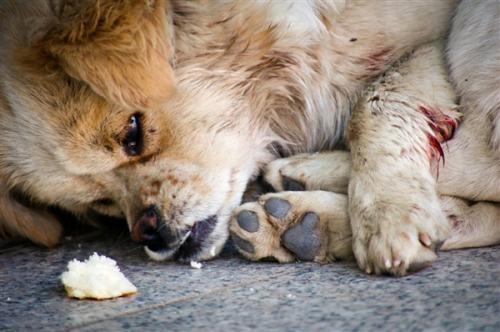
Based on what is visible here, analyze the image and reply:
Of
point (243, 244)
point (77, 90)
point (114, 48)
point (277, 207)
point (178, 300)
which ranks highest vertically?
point (114, 48)

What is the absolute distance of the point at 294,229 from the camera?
88.1 inches

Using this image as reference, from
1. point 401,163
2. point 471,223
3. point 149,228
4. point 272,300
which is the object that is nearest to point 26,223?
point 149,228

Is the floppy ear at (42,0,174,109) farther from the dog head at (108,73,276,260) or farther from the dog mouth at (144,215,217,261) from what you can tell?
the dog mouth at (144,215,217,261)

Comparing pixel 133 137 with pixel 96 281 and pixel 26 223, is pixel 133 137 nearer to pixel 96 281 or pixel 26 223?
pixel 96 281

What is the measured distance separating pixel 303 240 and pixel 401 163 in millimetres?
372

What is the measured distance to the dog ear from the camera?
109 inches

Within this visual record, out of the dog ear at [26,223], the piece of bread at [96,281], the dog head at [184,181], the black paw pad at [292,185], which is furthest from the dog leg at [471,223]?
the dog ear at [26,223]

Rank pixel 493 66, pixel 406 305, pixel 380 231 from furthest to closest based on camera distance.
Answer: pixel 493 66 → pixel 380 231 → pixel 406 305

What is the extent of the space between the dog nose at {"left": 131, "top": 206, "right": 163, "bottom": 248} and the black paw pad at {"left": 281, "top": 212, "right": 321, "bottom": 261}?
407 millimetres

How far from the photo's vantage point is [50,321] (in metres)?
1.91

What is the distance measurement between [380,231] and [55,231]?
124 centimetres

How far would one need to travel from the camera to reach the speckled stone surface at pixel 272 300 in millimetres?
1705

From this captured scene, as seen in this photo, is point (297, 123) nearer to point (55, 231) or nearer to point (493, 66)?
point (493, 66)

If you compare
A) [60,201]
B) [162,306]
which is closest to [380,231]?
[162,306]
